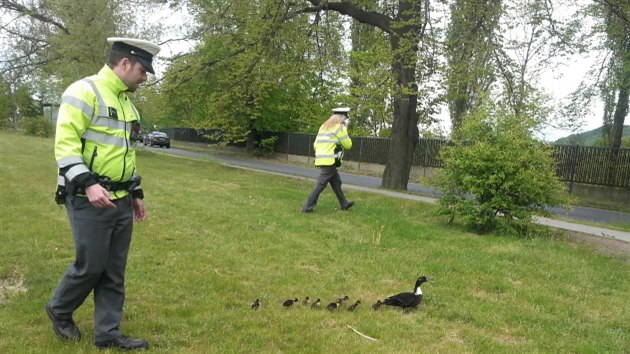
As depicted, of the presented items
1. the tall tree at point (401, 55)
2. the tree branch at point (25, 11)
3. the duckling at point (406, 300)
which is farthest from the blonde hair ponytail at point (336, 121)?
the tree branch at point (25, 11)

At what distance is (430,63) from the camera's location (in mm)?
12953

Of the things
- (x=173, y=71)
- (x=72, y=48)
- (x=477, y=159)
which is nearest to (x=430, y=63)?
(x=477, y=159)

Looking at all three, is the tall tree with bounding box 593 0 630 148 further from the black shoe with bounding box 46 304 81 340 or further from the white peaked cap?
the black shoe with bounding box 46 304 81 340

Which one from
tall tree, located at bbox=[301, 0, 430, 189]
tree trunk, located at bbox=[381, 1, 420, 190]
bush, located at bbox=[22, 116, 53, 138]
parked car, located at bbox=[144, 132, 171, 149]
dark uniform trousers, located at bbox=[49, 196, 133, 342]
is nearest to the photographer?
dark uniform trousers, located at bbox=[49, 196, 133, 342]

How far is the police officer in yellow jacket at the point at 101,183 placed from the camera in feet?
11.2

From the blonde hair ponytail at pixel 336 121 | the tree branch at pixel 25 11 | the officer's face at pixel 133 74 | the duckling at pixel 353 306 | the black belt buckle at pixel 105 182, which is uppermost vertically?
the tree branch at pixel 25 11

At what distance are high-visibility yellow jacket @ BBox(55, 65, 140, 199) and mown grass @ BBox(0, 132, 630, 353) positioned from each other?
1.26m

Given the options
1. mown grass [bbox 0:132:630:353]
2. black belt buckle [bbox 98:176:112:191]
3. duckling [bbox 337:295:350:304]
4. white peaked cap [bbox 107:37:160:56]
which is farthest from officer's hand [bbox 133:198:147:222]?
duckling [bbox 337:295:350:304]

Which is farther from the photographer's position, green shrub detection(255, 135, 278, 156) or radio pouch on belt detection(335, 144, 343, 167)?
green shrub detection(255, 135, 278, 156)

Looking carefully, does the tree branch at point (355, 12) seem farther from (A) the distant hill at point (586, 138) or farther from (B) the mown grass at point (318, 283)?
(A) the distant hill at point (586, 138)

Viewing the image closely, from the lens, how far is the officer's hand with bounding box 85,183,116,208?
10.9 ft

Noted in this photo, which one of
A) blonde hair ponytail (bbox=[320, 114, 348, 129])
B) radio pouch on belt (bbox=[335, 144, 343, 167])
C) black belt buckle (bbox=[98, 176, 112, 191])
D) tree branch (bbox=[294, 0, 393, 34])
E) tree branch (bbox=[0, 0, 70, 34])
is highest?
tree branch (bbox=[0, 0, 70, 34])

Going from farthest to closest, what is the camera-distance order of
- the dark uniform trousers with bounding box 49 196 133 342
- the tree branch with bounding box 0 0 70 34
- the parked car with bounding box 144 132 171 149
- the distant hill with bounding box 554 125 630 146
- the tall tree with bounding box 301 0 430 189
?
the parked car with bounding box 144 132 171 149 < the distant hill with bounding box 554 125 630 146 < the tree branch with bounding box 0 0 70 34 < the tall tree with bounding box 301 0 430 189 < the dark uniform trousers with bounding box 49 196 133 342

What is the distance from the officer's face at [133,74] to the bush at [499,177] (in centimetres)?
632
